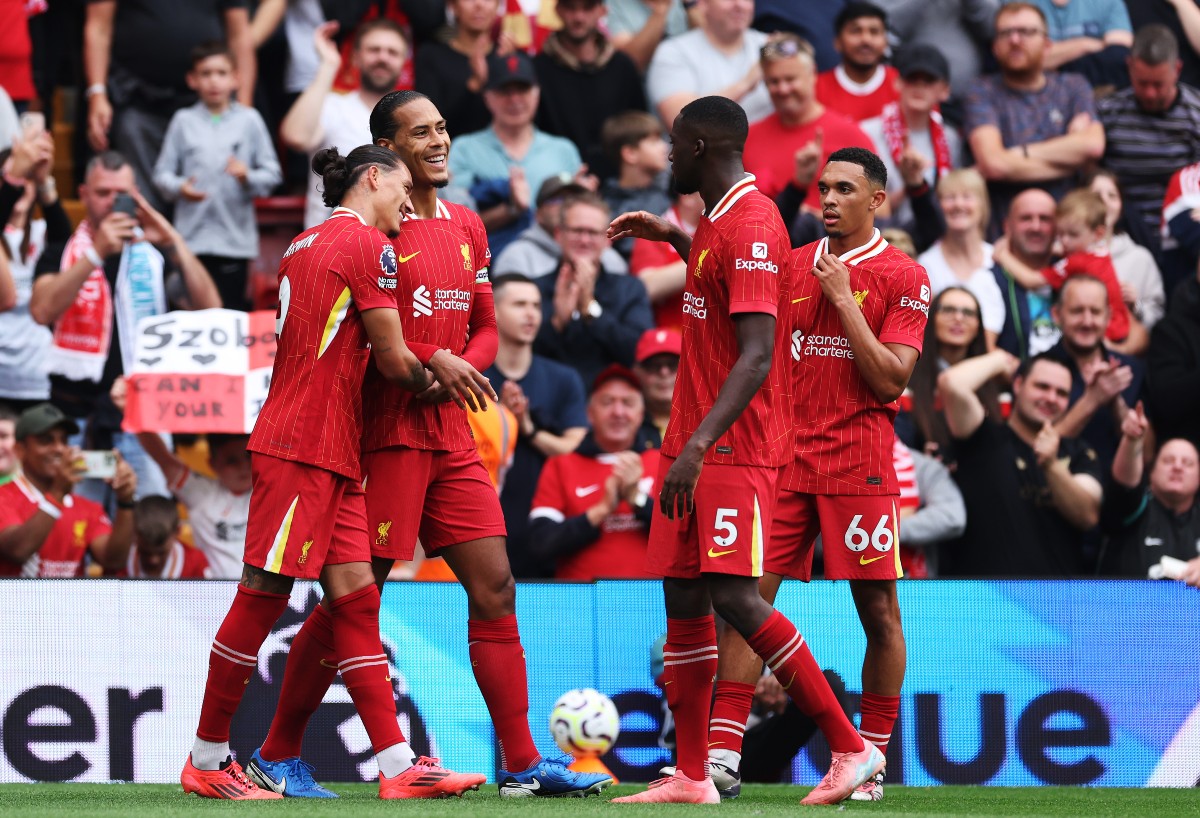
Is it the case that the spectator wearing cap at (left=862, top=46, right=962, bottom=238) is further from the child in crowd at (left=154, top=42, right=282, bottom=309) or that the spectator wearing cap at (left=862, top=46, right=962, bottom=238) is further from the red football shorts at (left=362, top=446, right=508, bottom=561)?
the red football shorts at (left=362, top=446, right=508, bottom=561)

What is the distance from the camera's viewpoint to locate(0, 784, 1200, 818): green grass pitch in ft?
19.1

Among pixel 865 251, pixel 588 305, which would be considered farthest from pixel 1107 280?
pixel 865 251

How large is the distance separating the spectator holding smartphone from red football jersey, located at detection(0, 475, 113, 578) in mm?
971

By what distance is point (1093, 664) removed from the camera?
8836 mm

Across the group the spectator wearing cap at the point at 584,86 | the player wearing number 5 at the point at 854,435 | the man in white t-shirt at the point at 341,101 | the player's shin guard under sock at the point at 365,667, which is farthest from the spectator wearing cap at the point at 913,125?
the player's shin guard under sock at the point at 365,667

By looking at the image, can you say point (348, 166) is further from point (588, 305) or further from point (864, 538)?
point (588, 305)

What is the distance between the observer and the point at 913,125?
1275cm

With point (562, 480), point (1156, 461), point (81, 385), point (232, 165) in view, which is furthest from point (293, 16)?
point (1156, 461)

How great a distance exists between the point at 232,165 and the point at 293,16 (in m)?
1.75

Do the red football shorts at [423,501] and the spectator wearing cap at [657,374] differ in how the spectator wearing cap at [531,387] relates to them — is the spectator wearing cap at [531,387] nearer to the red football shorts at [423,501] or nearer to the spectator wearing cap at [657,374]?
the spectator wearing cap at [657,374]

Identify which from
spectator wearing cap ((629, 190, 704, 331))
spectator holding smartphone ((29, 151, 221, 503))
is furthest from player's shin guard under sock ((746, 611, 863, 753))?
spectator holding smartphone ((29, 151, 221, 503))

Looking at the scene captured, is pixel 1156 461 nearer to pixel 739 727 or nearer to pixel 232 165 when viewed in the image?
pixel 739 727

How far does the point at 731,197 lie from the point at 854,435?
4.42 feet

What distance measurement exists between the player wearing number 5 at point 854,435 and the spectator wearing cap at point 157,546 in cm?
387
